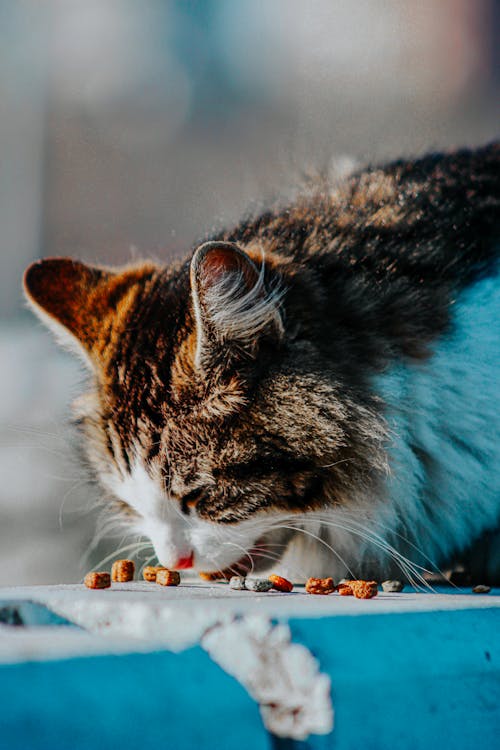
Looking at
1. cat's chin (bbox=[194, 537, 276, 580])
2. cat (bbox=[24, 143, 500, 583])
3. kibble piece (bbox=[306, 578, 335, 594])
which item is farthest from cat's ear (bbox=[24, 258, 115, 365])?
kibble piece (bbox=[306, 578, 335, 594])

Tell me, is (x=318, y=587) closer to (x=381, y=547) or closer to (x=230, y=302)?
(x=381, y=547)

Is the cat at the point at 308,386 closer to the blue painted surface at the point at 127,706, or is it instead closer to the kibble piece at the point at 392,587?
the kibble piece at the point at 392,587

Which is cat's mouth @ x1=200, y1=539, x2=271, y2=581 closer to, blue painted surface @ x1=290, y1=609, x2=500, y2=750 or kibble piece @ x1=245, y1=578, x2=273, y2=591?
kibble piece @ x1=245, y1=578, x2=273, y2=591

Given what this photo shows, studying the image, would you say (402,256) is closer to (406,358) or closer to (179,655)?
(406,358)

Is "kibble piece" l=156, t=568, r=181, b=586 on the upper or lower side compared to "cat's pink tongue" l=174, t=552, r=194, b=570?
lower

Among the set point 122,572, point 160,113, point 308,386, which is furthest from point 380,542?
point 160,113

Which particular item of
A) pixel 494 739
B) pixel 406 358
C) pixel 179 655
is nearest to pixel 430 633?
pixel 494 739
